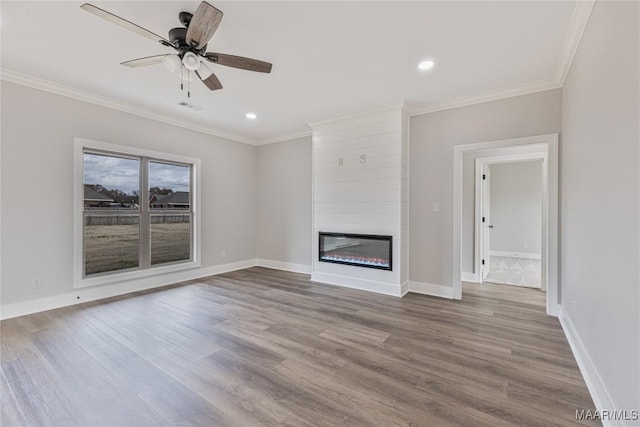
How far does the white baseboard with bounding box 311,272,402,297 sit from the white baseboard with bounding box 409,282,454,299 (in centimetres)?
34

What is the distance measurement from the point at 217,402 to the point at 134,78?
360cm

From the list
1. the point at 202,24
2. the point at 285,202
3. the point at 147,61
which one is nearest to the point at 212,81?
the point at 147,61

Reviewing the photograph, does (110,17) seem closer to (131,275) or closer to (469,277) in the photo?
(131,275)

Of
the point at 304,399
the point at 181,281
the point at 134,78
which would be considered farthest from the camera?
the point at 181,281

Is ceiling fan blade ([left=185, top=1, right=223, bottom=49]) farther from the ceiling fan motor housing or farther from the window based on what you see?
the window

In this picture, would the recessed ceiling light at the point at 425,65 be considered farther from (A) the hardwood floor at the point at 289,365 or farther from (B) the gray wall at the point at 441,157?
(A) the hardwood floor at the point at 289,365

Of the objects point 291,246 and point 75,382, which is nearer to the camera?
point 75,382

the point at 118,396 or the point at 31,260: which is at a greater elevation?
the point at 31,260

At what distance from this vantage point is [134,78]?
3352mm

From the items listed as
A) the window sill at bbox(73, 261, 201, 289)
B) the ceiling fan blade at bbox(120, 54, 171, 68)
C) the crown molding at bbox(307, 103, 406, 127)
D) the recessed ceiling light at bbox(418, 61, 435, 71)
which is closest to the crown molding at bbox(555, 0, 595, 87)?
the recessed ceiling light at bbox(418, 61, 435, 71)

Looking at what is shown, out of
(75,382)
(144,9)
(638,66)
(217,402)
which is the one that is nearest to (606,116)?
(638,66)

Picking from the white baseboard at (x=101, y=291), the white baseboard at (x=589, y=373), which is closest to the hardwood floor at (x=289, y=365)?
the white baseboard at (x=589, y=373)

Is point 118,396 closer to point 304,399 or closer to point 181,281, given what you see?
point 304,399

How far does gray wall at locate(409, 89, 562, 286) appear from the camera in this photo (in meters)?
3.57
